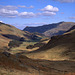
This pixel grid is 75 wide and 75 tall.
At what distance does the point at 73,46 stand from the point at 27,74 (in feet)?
86.9

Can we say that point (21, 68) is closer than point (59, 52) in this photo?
Yes

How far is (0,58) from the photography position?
556 inches

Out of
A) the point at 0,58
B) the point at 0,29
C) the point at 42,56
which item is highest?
the point at 0,29

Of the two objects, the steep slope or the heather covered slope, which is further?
the steep slope

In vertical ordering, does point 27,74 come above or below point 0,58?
below

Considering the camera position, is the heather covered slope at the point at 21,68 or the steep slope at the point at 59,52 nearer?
the heather covered slope at the point at 21,68

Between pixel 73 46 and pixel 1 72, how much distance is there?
28.1 m

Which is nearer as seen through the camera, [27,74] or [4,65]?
[27,74]

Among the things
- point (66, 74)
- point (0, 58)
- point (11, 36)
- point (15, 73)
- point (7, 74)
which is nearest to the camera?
point (7, 74)

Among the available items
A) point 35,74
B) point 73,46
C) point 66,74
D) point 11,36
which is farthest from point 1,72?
point 11,36

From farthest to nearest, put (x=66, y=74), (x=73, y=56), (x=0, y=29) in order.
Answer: (x=0, y=29)
(x=73, y=56)
(x=66, y=74)

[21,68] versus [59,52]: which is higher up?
[21,68]

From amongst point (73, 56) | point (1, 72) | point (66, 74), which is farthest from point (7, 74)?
point (73, 56)

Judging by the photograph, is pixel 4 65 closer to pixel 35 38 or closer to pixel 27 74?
pixel 27 74
